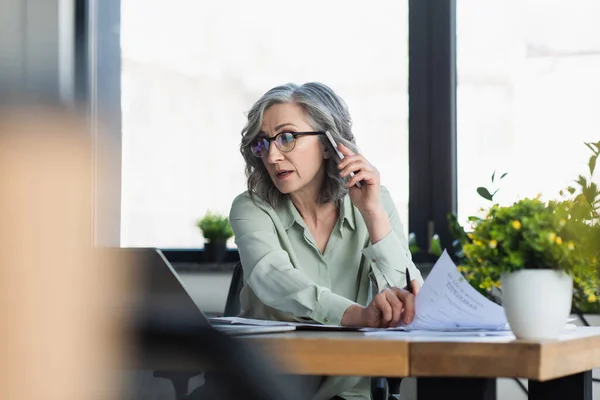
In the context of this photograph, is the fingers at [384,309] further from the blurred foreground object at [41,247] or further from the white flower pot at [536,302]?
the blurred foreground object at [41,247]

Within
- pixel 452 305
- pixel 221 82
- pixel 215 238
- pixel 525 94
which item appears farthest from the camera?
pixel 221 82

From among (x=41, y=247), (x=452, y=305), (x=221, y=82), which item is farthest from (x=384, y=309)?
(x=221, y=82)

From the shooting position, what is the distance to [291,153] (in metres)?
2.05

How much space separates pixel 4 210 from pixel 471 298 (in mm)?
963

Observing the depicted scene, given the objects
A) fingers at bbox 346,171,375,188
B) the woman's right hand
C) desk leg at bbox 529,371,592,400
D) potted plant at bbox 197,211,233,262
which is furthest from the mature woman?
potted plant at bbox 197,211,233,262

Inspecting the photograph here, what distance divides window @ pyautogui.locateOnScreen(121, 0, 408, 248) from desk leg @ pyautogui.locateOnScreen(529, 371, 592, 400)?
2019 millimetres

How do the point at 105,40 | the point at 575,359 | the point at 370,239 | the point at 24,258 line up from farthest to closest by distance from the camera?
the point at 370,239 → the point at 575,359 → the point at 105,40 → the point at 24,258

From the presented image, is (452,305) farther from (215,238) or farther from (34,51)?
(215,238)

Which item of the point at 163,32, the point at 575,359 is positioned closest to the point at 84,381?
the point at 575,359

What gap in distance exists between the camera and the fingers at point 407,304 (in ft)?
4.90

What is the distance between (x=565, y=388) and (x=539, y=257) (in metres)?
0.40

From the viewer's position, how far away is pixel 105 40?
2.30 feet

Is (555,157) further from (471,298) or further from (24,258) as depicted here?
(24,258)

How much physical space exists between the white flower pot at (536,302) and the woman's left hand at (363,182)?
0.79 metres
